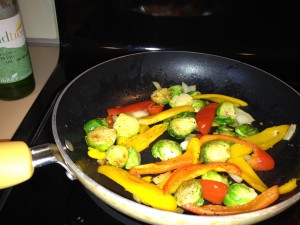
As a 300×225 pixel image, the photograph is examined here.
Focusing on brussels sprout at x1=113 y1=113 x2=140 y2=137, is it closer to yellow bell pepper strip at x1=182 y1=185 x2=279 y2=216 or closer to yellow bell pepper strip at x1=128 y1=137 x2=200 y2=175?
yellow bell pepper strip at x1=128 y1=137 x2=200 y2=175

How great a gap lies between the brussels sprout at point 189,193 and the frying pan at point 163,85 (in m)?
0.16

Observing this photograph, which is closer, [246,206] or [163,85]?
[246,206]

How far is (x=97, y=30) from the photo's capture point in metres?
1.45

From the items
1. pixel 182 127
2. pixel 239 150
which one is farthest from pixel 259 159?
pixel 182 127

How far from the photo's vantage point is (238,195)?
938 mm

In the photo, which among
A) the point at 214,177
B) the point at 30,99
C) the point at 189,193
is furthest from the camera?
the point at 30,99

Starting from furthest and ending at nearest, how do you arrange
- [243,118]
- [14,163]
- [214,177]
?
[243,118] < [214,177] < [14,163]

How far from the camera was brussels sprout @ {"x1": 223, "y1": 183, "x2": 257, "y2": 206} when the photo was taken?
93cm

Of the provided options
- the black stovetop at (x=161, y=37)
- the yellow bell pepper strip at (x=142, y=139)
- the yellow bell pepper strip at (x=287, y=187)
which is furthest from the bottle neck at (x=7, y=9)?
the yellow bell pepper strip at (x=287, y=187)

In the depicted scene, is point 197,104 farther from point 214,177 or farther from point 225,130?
point 214,177

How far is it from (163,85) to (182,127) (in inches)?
12.0

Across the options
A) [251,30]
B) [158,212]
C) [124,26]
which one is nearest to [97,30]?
[124,26]

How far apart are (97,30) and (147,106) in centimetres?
45

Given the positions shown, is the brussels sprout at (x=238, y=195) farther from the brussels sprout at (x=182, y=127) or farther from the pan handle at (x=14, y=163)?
the pan handle at (x=14, y=163)
